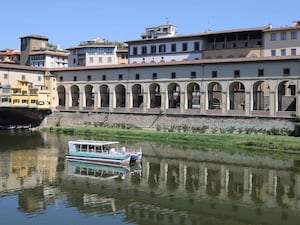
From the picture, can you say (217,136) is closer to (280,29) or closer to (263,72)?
(263,72)

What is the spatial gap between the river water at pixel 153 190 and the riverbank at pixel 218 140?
4787 mm

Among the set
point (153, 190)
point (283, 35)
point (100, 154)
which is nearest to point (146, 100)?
point (283, 35)

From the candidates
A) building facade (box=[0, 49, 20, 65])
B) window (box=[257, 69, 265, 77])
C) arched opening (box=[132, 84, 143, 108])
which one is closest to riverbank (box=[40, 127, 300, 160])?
window (box=[257, 69, 265, 77])

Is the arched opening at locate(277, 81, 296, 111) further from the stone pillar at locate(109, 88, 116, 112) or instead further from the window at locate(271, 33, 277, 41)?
the stone pillar at locate(109, 88, 116, 112)

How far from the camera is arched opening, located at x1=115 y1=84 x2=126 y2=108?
72.8 metres

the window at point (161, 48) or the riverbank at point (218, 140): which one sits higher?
the window at point (161, 48)

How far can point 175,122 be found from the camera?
209ft

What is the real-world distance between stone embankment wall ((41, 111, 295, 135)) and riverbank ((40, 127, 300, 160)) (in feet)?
11.2

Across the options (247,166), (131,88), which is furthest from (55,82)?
(247,166)

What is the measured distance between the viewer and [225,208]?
24734 millimetres

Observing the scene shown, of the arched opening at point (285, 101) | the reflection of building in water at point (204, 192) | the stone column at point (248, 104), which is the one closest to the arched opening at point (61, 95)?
the stone column at point (248, 104)

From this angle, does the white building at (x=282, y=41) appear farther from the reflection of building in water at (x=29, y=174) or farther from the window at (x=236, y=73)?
the reflection of building in water at (x=29, y=174)

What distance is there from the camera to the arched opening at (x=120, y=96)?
2864 inches

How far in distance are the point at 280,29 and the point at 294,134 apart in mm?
19972
